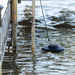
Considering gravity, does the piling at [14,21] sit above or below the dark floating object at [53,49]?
above

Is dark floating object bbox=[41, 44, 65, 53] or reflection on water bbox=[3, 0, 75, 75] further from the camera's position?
dark floating object bbox=[41, 44, 65, 53]

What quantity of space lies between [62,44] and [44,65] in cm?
379

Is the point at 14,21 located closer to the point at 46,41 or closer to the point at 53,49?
the point at 53,49

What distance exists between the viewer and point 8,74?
15633 millimetres

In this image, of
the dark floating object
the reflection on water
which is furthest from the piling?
the dark floating object

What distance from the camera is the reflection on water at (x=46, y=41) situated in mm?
16495

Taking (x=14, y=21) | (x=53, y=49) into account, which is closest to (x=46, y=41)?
(x=53, y=49)

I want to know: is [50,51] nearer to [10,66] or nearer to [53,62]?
[53,62]

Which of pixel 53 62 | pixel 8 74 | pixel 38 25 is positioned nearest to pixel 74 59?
pixel 53 62

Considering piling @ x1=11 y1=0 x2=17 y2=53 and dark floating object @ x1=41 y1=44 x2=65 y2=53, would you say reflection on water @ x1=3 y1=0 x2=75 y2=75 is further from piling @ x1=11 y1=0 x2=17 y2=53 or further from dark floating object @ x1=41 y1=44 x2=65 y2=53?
piling @ x1=11 y1=0 x2=17 y2=53

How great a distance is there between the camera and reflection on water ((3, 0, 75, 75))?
16495 millimetres

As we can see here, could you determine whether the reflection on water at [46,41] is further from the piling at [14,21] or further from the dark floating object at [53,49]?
the piling at [14,21]

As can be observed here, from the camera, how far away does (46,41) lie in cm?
2117

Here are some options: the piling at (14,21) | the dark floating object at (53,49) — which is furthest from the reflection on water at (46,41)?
the piling at (14,21)
